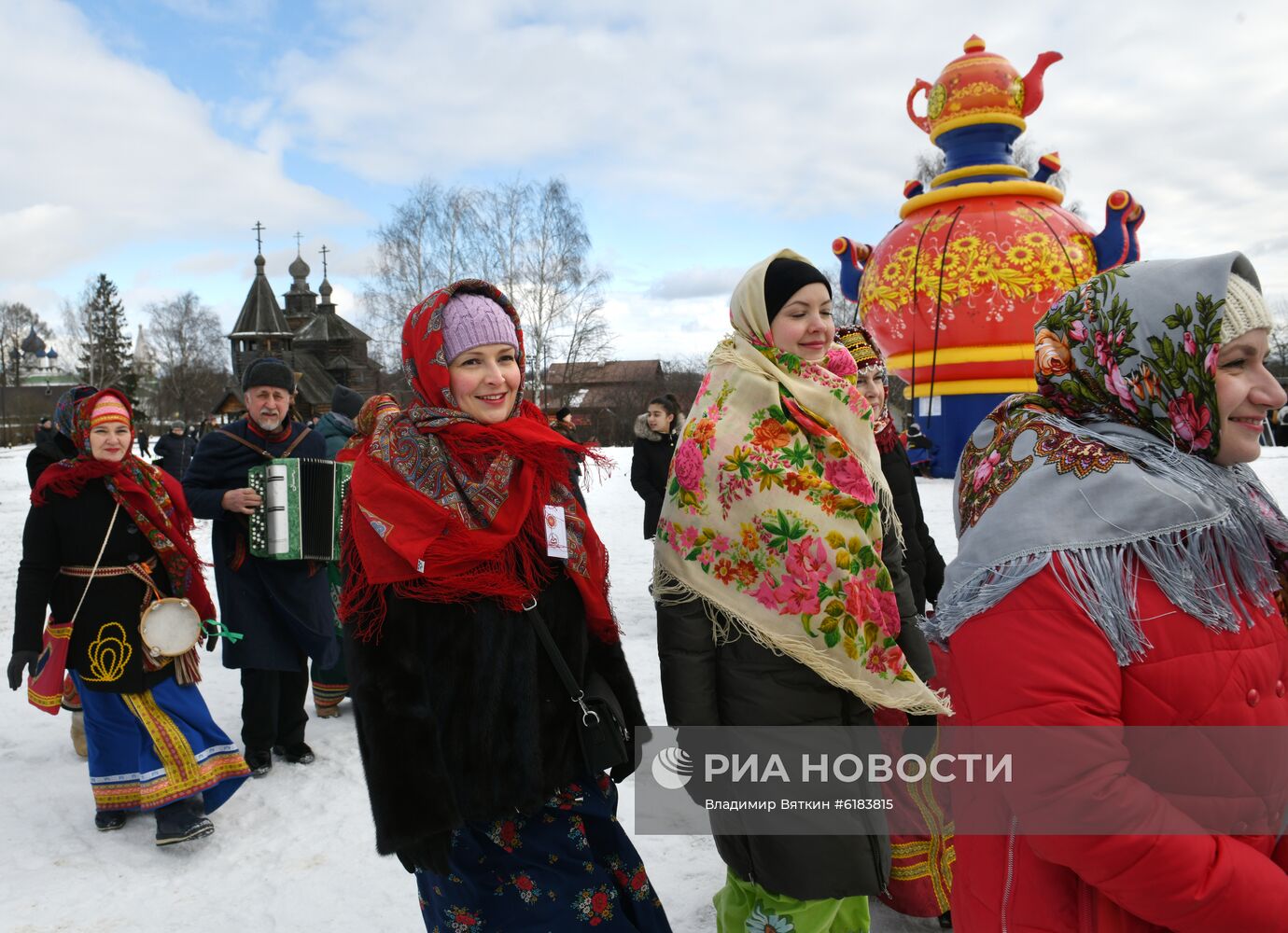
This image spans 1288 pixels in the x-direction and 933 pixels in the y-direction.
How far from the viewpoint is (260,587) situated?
4.47 meters

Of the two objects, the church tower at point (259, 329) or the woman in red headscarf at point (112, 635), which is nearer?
the woman in red headscarf at point (112, 635)

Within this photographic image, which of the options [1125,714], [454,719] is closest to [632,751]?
[454,719]

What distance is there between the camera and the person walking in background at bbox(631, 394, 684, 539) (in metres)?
6.90

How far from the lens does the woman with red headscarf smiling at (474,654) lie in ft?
6.60

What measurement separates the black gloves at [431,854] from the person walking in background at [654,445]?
4984 mm

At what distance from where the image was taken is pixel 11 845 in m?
3.81

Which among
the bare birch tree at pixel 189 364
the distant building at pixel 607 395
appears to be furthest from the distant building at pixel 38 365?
the distant building at pixel 607 395

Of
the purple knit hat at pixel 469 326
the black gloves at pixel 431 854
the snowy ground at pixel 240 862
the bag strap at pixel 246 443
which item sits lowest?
the snowy ground at pixel 240 862

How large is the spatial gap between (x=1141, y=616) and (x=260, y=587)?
162 inches

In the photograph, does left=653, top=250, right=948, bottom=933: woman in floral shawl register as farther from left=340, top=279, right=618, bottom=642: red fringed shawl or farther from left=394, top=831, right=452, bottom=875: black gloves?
left=394, top=831, right=452, bottom=875: black gloves

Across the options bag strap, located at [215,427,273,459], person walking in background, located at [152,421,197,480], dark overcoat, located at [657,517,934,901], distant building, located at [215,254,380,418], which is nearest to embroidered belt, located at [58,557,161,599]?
bag strap, located at [215,427,273,459]

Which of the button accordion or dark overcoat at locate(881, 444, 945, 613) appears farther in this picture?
the button accordion

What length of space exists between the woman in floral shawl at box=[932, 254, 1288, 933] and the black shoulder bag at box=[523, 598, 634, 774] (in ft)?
2.89

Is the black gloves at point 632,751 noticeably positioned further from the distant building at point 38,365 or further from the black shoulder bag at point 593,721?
the distant building at point 38,365
